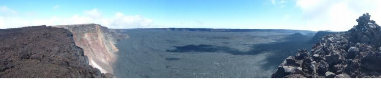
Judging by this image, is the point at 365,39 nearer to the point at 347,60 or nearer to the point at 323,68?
the point at 347,60

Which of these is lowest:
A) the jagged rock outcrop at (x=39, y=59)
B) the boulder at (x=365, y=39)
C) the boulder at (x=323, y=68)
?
the boulder at (x=323, y=68)

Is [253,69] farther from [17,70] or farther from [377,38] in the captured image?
[17,70]

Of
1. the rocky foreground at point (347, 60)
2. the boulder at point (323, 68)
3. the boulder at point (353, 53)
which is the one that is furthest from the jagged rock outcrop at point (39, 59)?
the boulder at point (353, 53)

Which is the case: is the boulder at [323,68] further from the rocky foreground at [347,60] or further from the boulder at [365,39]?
the boulder at [365,39]

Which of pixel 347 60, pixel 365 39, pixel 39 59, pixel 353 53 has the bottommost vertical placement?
pixel 347 60

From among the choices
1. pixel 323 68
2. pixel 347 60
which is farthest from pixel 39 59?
pixel 347 60

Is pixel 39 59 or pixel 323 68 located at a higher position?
pixel 39 59

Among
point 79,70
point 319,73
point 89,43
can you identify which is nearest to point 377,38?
point 319,73
